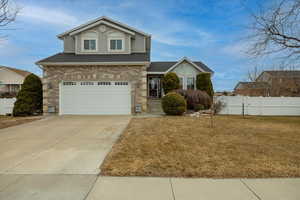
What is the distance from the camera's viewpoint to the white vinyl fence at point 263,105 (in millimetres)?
15828

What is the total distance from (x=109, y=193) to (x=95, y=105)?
35.8 feet

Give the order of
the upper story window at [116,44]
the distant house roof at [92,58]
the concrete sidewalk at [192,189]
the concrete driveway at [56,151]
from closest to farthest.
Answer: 1. the concrete sidewalk at [192,189]
2. the concrete driveway at [56,151]
3. the distant house roof at [92,58]
4. the upper story window at [116,44]

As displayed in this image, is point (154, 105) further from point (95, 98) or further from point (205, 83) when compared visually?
point (95, 98)

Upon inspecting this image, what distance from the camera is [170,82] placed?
15836 mm

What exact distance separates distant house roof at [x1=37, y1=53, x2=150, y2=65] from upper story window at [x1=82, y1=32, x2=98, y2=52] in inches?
29.1

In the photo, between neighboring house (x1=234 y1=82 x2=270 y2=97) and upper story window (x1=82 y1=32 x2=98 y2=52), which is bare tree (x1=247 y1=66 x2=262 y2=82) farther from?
upper story window (x1=82 y1=32 x2=98 y2=52)

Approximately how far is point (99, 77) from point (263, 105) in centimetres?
1372

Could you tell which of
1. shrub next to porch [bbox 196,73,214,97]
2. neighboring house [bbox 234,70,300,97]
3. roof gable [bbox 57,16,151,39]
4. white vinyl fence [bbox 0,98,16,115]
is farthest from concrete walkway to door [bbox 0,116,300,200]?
neighboring house [bbox 234,70,300,97]

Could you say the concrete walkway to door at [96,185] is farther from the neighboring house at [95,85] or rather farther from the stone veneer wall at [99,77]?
the stone veneer wall at [99,77]

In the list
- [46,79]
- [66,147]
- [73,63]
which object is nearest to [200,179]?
[66,147]

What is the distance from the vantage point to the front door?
18.2 meters

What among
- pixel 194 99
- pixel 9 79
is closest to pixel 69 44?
pixel 194 99

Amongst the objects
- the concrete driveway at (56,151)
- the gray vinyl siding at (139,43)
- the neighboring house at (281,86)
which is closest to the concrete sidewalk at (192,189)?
the concrete driveway at (56,151)

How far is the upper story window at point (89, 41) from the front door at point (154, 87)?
592 centimetres
